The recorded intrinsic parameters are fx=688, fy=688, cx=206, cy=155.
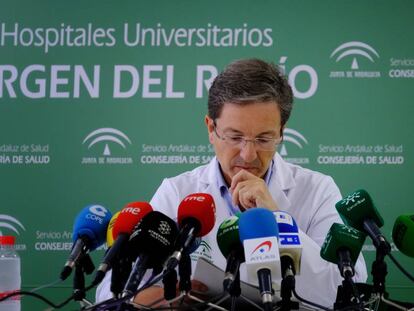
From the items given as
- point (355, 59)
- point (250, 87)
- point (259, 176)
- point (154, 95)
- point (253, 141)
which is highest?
point (355, 59)

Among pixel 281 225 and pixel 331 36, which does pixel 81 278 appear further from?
pixel 331 36

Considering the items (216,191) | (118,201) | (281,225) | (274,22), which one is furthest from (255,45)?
(281,225)

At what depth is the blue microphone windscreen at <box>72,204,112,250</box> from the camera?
1642 millimetres

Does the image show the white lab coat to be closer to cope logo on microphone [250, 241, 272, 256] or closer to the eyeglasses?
the eyeglasses

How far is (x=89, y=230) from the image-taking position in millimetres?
1646

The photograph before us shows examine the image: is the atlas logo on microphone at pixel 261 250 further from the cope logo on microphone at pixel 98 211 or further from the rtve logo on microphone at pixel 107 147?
the rtve logo on microphone at pixel 107 147

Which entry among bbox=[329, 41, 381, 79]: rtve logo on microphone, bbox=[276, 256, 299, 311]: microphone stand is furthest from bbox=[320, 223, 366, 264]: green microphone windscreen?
bbox=[329, 41, 381, 79]: rtve logo on microphone

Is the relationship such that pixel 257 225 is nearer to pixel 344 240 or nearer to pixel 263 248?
pixel 263 248

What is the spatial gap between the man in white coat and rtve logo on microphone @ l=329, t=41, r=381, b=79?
54.6 inches

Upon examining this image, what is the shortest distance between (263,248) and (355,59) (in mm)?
2817

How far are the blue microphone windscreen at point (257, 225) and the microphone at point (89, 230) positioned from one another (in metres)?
0.41

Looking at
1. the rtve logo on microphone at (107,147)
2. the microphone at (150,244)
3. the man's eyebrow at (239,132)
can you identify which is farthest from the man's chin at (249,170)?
the rtve logo on microphone at (107,147)

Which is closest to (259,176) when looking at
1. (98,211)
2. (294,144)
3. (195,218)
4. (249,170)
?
(249,170)

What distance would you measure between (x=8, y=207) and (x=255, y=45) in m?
1.72
